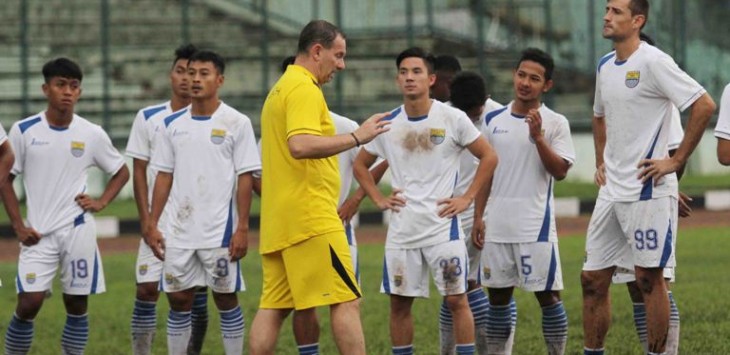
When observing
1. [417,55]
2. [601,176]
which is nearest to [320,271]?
[417,55]

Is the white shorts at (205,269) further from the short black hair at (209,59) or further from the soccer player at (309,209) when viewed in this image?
the soccer player at (309,209)

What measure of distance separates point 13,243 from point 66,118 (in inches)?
518

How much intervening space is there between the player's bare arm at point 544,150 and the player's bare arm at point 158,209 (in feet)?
8.17

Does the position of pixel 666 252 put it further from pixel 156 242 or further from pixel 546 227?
pixel 156 242

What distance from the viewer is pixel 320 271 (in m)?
9.59

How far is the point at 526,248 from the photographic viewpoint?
11.6 m

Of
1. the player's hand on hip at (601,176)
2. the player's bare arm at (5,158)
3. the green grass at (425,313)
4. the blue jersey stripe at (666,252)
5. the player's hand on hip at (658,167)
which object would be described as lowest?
the green grass at (425,313)

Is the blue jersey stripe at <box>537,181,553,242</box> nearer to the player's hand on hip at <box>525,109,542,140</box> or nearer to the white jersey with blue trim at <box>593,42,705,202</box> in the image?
the player's hand on hip at <box>525,109,542,140</box>

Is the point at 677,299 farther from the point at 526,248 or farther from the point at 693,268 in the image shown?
the point at 526,248

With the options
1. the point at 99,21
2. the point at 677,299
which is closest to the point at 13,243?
the point at 99,21

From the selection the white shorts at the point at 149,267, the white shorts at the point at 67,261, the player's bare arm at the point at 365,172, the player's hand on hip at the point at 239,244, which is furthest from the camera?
the white shorts at the point at 149,267

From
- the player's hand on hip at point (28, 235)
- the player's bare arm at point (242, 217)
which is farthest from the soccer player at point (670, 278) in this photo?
the player's hand on hip at point (28, 235)

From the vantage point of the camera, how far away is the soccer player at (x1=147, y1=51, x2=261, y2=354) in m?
11.6

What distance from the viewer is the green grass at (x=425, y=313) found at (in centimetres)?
1325
